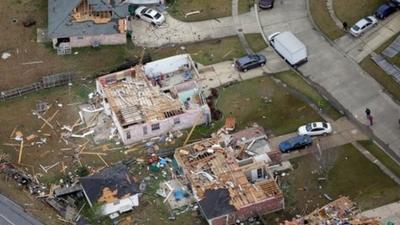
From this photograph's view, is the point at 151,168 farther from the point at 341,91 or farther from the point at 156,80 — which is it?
the point at 341,91

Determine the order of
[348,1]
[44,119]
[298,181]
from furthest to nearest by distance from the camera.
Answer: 1. [348,1]
2. [44,119]
3. [298,181]

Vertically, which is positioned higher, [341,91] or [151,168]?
[341,91]

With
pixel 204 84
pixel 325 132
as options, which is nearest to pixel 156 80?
pixel 204 84

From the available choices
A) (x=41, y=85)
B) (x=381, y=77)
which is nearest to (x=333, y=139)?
(x=381, y=77)

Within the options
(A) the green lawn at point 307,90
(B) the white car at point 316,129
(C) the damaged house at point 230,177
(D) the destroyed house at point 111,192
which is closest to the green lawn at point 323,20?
(A) the green lawn at point 307,90

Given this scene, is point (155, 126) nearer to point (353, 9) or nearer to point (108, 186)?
point (108, 186)

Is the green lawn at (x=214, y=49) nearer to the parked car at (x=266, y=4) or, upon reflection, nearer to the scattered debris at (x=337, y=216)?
the parked car at (x=266, y=4)
